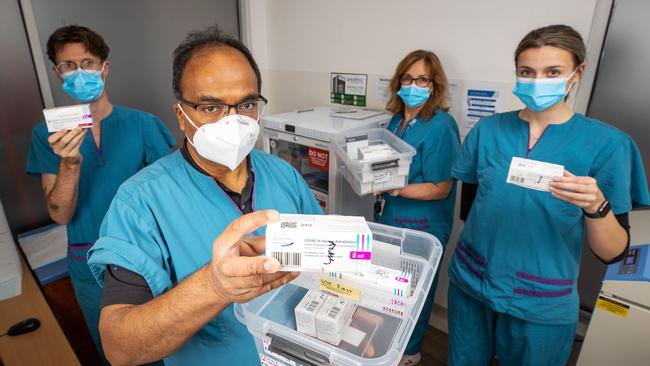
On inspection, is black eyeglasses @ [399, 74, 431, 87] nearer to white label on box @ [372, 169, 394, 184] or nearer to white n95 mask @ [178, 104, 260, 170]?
white label on box @ [372, 169, 394, 184]

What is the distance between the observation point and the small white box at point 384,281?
0.74m

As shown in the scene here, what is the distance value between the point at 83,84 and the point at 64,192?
1.48ft

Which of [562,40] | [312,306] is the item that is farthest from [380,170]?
[312,306]

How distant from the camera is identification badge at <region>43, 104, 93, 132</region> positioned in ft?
3.99

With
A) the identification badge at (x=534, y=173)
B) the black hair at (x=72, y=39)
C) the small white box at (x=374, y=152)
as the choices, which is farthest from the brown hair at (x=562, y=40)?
the black hair at (x=72, y=39)

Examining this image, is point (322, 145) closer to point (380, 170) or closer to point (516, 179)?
point (380, 170)

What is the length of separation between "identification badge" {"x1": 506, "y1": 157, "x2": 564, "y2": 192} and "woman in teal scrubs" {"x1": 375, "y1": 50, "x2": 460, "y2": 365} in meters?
0.68

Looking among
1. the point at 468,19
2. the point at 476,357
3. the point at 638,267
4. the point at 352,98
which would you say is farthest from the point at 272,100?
the point at 638,267

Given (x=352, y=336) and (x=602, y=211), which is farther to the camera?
(x=602, y=211)

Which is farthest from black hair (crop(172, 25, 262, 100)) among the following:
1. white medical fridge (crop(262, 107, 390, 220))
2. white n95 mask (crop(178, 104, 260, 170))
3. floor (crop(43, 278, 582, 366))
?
floor (crop(43, 278, 582, 366))

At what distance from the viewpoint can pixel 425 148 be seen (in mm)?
1768

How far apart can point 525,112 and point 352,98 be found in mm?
1307

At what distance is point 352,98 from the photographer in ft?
7.98

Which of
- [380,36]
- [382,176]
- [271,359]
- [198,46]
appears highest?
[380,36]
